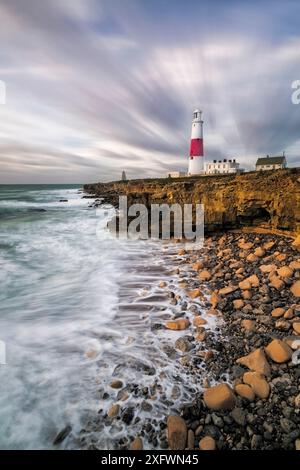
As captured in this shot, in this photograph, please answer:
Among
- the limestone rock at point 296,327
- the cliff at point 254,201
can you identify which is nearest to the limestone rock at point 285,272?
the limestone rock at point 296,327

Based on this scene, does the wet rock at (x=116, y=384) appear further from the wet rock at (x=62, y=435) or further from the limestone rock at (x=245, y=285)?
the limestone rock at (x=245, y=285)

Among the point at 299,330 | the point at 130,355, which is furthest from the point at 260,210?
the point at 130,355

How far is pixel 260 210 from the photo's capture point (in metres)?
8.88

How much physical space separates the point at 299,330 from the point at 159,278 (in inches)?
137

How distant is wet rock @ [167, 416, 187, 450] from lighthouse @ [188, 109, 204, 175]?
32389 millimetres

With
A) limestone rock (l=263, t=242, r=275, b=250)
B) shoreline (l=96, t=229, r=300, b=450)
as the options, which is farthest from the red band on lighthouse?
shoreline (l=96, t=229, r=300, b=450)

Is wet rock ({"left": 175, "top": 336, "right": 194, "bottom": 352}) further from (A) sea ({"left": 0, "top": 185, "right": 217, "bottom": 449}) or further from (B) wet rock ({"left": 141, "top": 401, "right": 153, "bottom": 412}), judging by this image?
(B) wet rock ({"left": 141, "top": 401, "right": 153, "bottom": 412})

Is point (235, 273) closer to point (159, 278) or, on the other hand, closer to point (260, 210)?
point (159, 278)

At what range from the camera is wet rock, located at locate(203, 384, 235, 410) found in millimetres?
2473

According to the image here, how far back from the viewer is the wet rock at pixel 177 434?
88.3 inches

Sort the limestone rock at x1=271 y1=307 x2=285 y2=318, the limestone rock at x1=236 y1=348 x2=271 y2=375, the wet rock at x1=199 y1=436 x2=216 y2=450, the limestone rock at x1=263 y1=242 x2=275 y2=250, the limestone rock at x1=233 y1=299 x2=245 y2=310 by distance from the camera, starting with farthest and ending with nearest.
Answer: the limestone rock at x1=263 y1=242 x2=275 y2=250 → the limestone rock at x1=233 y1=299 x2=245 y2=310 → the limestone rock at x1=271 y1=307 x2=285 y2=318 → the limestone rock at x1=236 y1=348 x2=271 y2=375 → the wet rock at x1=199 y1=436 x2=216 y2=450

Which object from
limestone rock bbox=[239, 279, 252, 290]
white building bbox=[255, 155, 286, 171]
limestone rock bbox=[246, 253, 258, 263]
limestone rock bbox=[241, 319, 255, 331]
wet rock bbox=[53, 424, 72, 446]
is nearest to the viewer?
wet rock bbox=[53, 424, 72, 446]

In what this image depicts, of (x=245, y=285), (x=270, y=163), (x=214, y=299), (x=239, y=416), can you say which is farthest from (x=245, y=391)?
(x=270, y=163)

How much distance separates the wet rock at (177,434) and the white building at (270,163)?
146 ft
